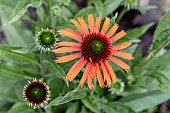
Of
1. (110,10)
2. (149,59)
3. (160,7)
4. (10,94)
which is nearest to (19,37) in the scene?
(10,94)

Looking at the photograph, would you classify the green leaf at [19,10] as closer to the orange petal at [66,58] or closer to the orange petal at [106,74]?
the orange petal at [66,58]

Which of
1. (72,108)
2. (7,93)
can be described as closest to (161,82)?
(72,108)

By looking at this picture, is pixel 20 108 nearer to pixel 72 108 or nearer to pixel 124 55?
pixel 72 108

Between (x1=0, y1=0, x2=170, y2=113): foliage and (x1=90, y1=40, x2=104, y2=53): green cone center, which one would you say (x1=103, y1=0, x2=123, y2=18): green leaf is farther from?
(x1=90, y1=40, x2=104, y2=53): green cone center

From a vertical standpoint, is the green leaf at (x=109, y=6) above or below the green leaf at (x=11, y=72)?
above

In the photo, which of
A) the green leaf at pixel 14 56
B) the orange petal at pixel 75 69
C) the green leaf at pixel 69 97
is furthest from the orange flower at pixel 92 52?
the green leaf at pixel 14 56

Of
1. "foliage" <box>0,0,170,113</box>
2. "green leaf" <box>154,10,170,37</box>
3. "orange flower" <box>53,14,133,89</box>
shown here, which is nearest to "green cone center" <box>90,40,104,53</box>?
"orange flower" <box>53,14,133,89</box>
